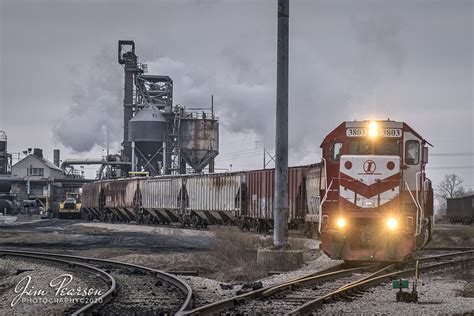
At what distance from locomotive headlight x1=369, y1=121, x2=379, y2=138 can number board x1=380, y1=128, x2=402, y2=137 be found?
0.39 ft

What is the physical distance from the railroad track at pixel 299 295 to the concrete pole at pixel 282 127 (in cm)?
313

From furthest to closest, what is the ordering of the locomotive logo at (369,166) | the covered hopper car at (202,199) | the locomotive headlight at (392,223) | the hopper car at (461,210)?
the hopper car at (461,210) → the covered hopper car at (202,199) → the locomotive logo at (369,166) → the locomotive headlight at (392,223)

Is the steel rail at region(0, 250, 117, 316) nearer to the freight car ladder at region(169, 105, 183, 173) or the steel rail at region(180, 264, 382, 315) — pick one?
the steel rail at region(180, 264, 382, 315)

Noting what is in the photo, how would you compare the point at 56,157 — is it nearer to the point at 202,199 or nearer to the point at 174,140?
the point at 174,140

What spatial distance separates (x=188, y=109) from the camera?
263ft

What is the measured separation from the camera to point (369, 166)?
57.8 ft

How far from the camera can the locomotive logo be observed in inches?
693

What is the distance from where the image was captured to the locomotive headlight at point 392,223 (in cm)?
1692

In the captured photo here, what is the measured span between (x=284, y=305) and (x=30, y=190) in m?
86.6
